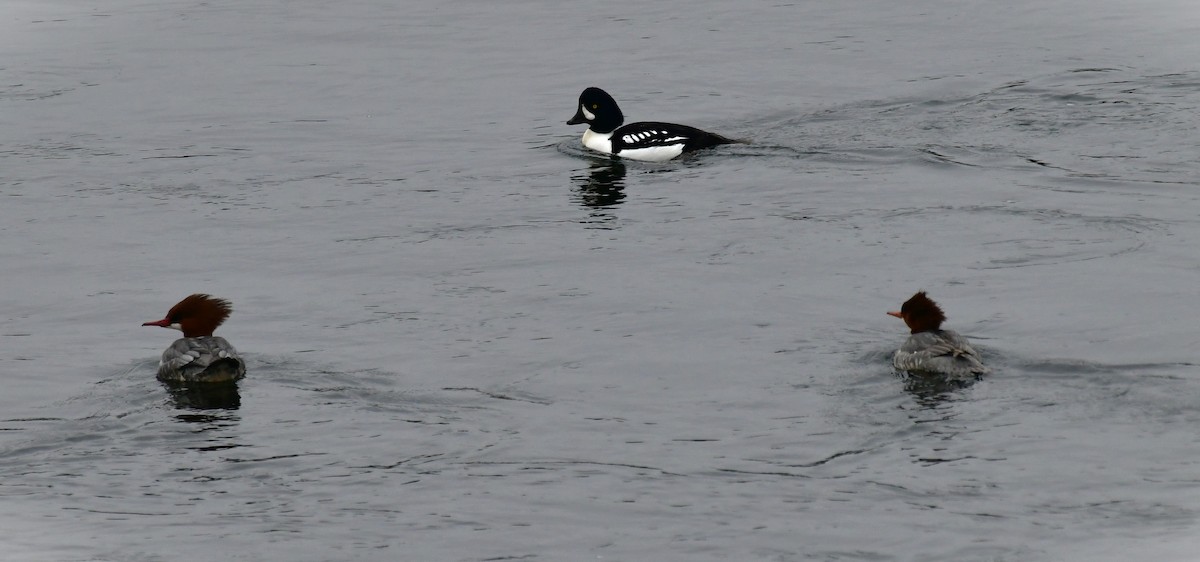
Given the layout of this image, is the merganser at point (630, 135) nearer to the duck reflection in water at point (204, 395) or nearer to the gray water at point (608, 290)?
the gray water at point (608, 290)

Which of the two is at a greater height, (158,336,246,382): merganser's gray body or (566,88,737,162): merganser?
(566,88,737,162): merganser

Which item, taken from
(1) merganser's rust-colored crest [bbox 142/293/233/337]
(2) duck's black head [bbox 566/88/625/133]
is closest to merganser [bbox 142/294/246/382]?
(1) merganser's rust-colored crest [bbox 142/293/233/337]

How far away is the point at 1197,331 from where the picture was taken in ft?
39.0

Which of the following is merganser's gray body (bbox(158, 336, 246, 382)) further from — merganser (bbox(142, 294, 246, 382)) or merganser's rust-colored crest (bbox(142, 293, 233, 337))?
merganser's rust-colored crest (bbox(142, 293, 233, 337))

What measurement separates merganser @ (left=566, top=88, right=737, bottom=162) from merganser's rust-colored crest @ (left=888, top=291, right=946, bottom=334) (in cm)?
789

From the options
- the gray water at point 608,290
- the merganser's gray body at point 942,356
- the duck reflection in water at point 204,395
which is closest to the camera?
the gray water at point 608,290

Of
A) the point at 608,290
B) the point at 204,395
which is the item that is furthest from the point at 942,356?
the point at 204,395

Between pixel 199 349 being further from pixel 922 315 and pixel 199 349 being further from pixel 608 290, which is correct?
pixel 922 315

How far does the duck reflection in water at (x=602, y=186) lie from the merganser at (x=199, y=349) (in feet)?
18.1

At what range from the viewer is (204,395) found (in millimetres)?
11383

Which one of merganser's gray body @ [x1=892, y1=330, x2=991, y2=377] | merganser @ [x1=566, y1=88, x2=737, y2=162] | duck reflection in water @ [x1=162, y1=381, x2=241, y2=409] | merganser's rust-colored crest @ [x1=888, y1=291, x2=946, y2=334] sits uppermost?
merganser @ [x1=566, y1=88, x2=737, y2=162]

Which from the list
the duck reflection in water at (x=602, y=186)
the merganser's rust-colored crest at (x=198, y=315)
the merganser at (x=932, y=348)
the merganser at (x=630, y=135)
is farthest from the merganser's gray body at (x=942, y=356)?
the merganser at (x=630, y=135)

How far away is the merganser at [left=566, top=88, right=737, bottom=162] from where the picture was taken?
19.3 metres

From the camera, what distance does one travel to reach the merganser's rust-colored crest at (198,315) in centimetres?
1202
